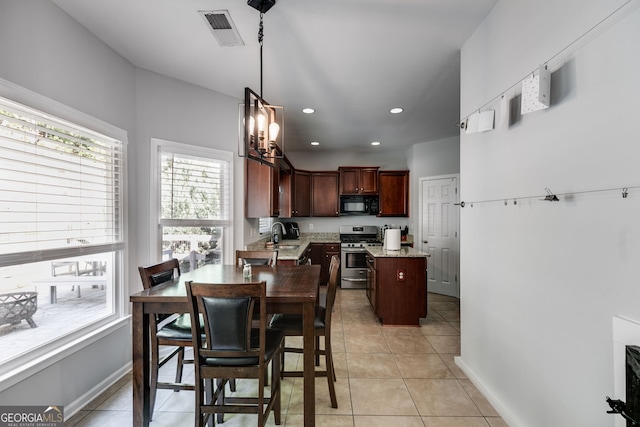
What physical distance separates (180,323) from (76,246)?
3.26ft

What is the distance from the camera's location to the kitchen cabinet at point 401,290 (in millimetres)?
3518

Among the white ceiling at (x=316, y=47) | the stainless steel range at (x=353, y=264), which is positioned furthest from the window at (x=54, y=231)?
the stainless steel range at (x=353, y=264)

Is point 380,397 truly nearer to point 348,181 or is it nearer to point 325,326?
point 325,326

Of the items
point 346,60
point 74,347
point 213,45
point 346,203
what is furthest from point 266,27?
point 346,203

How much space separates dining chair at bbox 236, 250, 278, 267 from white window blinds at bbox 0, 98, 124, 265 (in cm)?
105

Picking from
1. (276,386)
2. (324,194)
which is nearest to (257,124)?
(276,386)

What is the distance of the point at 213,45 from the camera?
2.37 metres

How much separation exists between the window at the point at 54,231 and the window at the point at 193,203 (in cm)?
41

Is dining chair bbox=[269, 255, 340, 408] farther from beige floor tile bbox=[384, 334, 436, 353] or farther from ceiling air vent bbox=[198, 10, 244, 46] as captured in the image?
ceiling air vent bbox=[198, 10, 244, 46]

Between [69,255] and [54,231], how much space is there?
20cm

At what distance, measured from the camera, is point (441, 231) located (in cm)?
495

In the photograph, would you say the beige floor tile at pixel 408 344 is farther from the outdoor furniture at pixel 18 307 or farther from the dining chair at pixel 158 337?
the outdoor furniture at pixel 18 307

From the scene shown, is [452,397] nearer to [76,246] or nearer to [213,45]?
[76,246]

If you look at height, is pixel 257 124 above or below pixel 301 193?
above
